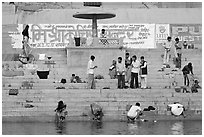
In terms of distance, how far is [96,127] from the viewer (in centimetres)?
1441

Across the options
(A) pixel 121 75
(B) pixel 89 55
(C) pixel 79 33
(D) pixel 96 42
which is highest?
(C) pixel 79 33

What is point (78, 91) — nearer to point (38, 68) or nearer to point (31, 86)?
point (31, 86)

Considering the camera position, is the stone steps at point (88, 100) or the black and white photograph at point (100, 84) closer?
the black and white photograph at point (100, 84)

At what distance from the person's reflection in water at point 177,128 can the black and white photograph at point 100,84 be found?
21mm

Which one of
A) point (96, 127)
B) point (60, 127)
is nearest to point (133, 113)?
point (96, 127)

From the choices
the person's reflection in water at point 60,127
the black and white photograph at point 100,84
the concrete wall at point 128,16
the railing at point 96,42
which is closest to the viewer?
the person's reflection in water at point 60,127

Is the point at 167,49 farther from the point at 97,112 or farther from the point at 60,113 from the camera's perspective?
the point at 60,113

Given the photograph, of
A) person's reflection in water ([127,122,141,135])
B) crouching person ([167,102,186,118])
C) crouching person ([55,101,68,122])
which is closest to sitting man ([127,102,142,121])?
person's reflection in water ([127,122,141,135])

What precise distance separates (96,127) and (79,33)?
1403 cm

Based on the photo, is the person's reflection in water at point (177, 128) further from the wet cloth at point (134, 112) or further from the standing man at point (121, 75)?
the standing man at point (121, 75)

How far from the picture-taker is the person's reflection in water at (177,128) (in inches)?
528

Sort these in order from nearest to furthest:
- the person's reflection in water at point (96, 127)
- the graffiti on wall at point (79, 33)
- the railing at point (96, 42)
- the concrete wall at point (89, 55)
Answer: the person's reflection in water at point (96, 127), the concrete wall at point (89, 55), the railing at point (96, 42), the graffiti on wall at point (79, 33)

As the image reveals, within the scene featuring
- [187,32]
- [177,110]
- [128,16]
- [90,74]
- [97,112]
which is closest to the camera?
[97,112]

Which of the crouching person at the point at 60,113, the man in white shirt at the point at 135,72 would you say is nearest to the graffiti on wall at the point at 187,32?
the man in white shirt at the point at 135,72
